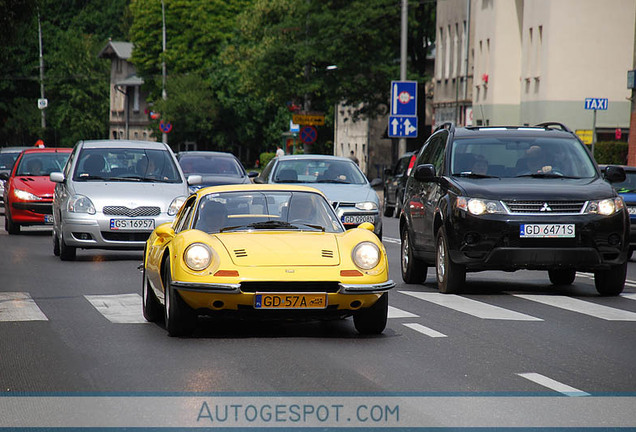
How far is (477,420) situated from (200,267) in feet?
12.2

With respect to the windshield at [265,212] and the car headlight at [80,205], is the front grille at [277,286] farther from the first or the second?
the car headlight at [80,205]

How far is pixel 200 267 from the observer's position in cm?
1049

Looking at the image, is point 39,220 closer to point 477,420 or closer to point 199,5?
point 477,420

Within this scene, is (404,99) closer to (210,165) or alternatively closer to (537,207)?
(210,165)

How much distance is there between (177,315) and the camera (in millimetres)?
10609

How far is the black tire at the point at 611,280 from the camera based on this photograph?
14860mm

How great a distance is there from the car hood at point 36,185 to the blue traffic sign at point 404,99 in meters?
15.4

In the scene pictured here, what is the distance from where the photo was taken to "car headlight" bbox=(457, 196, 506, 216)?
14305 mm

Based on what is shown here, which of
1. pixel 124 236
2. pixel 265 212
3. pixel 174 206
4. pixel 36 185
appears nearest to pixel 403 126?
pixel 36 185

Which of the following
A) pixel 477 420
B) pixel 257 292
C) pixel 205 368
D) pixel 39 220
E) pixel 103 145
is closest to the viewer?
pixel 477 420

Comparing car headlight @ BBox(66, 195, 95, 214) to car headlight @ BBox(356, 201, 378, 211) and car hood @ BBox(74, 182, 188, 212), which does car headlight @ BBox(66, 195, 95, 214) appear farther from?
car headlight @ BBox(356, 201, 378, 211)

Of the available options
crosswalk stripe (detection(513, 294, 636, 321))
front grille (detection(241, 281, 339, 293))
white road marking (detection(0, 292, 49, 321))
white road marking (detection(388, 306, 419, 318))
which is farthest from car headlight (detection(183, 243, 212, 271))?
crosswalk stripe (detection(513, 294, 636, 321))

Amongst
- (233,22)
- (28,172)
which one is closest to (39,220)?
(28,172)

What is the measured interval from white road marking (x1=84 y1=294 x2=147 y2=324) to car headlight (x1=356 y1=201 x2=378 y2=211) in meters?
8.47
